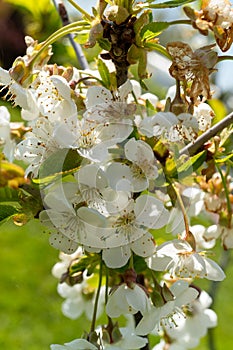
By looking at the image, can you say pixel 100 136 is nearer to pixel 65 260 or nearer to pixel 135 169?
pixel 135 169

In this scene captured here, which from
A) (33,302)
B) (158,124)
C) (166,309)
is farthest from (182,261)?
(33,302)

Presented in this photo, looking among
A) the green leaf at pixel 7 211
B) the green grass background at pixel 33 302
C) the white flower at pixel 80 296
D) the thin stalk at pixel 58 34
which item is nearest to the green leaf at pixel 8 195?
the green leaf at pixel 7 211

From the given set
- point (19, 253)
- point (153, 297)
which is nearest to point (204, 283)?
point (19, 253)

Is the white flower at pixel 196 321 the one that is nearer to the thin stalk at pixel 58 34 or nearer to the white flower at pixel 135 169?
the white flower at pixel 135 169

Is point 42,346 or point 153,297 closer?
point 153,297

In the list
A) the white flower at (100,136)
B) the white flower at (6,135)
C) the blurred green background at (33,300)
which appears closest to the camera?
the white flower at (100,136)

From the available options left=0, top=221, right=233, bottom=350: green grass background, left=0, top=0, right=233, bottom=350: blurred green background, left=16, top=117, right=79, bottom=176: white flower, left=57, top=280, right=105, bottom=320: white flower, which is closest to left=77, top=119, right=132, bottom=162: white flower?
left=16, top=117, right=79, bottom=176: white flower

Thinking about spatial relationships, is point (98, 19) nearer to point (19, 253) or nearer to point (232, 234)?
point (232, 234)
